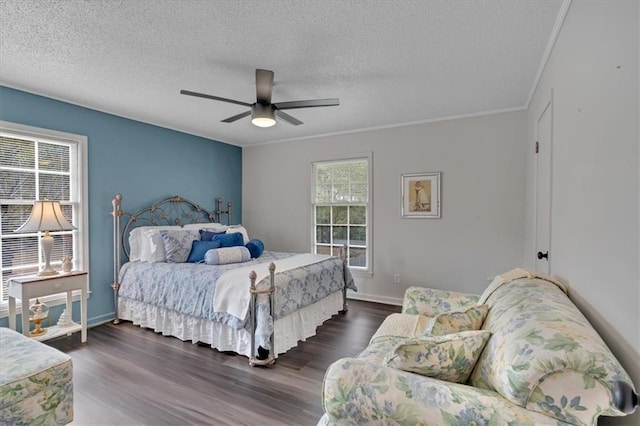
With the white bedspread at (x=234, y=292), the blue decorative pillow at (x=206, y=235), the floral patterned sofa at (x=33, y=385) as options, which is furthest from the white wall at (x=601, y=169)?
the blue decorative pillow at (x=206, y=235)

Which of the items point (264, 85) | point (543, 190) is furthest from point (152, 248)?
point (543, 190)

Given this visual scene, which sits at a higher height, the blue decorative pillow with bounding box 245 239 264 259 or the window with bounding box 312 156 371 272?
the window with bounding box 312 156 371 272

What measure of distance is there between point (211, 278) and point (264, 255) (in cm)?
135

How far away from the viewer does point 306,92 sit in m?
3.24

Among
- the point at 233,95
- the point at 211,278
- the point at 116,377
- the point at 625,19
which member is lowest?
the point at 116,377

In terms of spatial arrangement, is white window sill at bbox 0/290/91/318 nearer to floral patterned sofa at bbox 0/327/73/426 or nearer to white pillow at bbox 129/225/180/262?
white pillow at bbox 129/225/180/262

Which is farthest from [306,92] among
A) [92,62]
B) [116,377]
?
[116,377]

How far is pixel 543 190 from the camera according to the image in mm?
2680

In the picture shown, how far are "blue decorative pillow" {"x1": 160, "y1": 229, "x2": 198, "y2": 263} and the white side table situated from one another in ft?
2.68

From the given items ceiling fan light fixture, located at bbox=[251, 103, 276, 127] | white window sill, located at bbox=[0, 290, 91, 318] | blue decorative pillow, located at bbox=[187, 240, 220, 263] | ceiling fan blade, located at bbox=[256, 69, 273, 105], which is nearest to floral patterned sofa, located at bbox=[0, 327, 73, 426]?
white window sill, located at bbox=[0, 290, 91, 318]

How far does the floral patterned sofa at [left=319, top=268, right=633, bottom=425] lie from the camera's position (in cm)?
94

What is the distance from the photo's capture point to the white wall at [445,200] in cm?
390

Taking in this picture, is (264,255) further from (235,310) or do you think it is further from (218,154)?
(218,154)

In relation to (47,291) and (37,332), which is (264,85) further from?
(37,332)
